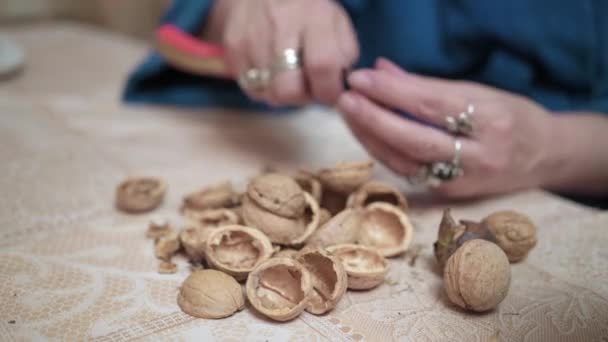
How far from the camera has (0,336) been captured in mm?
445

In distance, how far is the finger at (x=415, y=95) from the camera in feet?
2.19

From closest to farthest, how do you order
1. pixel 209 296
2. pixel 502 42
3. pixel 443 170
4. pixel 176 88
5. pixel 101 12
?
1. pixel 209 296
2. pixel 443 170
3. pixel 502 42
4. pixel 176 88
5. pixel 101 12

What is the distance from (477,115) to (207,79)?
58 cm

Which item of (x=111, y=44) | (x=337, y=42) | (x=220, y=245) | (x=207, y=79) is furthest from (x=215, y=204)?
(x=111, y=44)

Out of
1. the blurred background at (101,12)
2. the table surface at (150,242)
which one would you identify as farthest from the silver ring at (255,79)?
the blurred background at (101,12)

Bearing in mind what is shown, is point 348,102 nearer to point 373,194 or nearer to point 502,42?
point 373,194

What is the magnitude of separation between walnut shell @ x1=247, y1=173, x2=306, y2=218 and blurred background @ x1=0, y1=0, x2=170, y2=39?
4.34ft

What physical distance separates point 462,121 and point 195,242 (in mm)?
338

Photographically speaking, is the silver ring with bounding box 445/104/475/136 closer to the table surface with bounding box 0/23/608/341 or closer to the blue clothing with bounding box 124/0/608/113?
the table surface with bounding box 0/23/608/341

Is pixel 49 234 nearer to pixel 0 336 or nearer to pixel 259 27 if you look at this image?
pixel 0 336

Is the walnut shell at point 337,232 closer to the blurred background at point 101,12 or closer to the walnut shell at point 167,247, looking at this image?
the walnut shell at point 167,247

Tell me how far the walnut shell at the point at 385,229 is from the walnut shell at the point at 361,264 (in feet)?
0.11

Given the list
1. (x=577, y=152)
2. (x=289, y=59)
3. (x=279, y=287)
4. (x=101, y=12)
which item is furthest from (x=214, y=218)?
(x=101, y=12)

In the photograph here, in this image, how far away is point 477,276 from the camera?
490 millimetres
